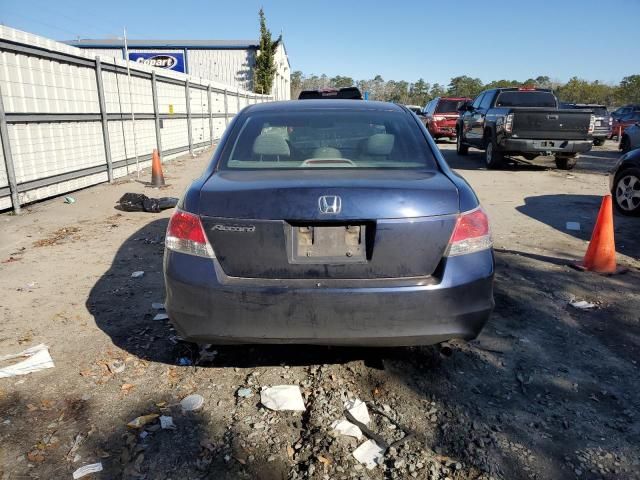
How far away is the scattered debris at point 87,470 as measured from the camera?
7.18 feet

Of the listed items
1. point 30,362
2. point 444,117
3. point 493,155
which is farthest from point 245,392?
point 444,117

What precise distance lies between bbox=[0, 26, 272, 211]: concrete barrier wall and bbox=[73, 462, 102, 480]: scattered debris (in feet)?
20.2

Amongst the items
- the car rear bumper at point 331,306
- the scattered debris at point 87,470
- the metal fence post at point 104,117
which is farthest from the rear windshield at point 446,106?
the scattered debris at point 87,470

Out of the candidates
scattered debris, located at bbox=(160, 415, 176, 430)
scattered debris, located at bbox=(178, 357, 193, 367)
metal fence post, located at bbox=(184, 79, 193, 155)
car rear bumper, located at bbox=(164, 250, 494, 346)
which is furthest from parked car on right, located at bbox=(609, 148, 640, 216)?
metal fence post, located at bbox=(184, 79, 193, 155)

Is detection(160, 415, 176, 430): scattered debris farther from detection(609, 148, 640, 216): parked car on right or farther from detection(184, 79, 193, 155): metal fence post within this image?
detection(184, 79, 193, 155): metal fence post

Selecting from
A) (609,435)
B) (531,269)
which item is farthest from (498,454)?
(531,269)

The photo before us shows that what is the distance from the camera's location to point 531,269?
5062 millimetres

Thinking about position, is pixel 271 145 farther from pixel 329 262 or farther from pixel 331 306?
pixel 331 306

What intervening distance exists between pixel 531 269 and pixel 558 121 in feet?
26.4

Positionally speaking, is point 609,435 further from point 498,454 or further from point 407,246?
point 407,246

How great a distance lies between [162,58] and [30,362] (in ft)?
148

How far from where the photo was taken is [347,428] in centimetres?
251

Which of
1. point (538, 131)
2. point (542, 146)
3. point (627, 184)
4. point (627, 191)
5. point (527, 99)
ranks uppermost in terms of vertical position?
point (527, 99)

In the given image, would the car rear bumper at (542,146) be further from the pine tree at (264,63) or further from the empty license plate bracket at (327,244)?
the pine tree at (264,63)
